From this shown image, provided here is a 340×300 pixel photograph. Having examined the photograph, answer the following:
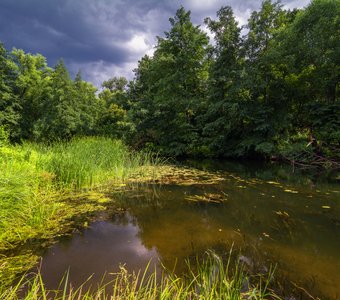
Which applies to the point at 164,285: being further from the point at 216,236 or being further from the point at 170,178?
the point at 170,178

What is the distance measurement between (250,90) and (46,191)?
1423 cm

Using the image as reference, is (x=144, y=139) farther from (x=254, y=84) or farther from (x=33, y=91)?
(x=33, y=91)

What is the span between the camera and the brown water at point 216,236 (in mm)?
2758

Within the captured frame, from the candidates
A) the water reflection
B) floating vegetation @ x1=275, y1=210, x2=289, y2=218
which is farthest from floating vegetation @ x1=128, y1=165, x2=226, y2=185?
the water reflection

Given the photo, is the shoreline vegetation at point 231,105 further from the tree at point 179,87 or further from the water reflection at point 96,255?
the water reflection at point 96,255

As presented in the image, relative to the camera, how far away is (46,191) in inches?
197

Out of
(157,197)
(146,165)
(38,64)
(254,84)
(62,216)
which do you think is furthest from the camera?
(38,64)

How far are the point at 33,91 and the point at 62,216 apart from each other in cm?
2698

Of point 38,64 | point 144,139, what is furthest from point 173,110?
point 38,64

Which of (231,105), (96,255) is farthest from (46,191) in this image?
(231,105)

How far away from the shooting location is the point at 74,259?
2.96 m

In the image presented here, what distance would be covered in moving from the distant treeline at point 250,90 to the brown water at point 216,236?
342 inches

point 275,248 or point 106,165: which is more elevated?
point 106,165

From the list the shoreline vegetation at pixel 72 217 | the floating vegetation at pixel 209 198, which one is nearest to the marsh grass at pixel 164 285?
the shoreline vegetation at pixel 72 217
